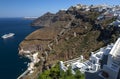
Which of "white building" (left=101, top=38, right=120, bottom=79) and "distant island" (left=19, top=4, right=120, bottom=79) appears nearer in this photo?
"white building" (left=101, top=38, right=120, bottom=79)

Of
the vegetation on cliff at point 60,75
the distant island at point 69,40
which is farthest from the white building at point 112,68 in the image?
the distant island at point 69,40

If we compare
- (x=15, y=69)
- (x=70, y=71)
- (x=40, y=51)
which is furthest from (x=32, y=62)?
(x=70, y=71)

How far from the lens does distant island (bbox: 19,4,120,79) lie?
5481 cm

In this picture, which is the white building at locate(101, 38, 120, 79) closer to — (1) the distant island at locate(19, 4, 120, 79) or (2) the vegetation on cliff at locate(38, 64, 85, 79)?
(2) the vegetation on cliff at locate(38, 64, 85, 79)

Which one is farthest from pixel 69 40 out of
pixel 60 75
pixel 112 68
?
pixel 112 68

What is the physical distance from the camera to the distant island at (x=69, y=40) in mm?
54812

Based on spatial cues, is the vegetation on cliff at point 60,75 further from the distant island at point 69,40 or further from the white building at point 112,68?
the white building at point 112,68

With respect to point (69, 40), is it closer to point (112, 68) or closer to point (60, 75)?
point (60, 75)

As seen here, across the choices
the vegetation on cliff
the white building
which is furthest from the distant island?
the white building

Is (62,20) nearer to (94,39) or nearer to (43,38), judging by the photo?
(43,38)

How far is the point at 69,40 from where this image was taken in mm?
77250

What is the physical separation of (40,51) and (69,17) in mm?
33840

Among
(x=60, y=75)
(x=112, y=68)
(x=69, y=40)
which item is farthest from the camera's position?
(x=69, y=40)

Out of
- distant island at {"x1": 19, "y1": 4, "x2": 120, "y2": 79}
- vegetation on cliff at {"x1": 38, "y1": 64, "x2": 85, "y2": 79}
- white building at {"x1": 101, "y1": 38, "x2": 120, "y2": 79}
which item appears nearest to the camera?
white building at {"x1": 101, "y1": 38, "x2": 120, "y2": 79}
